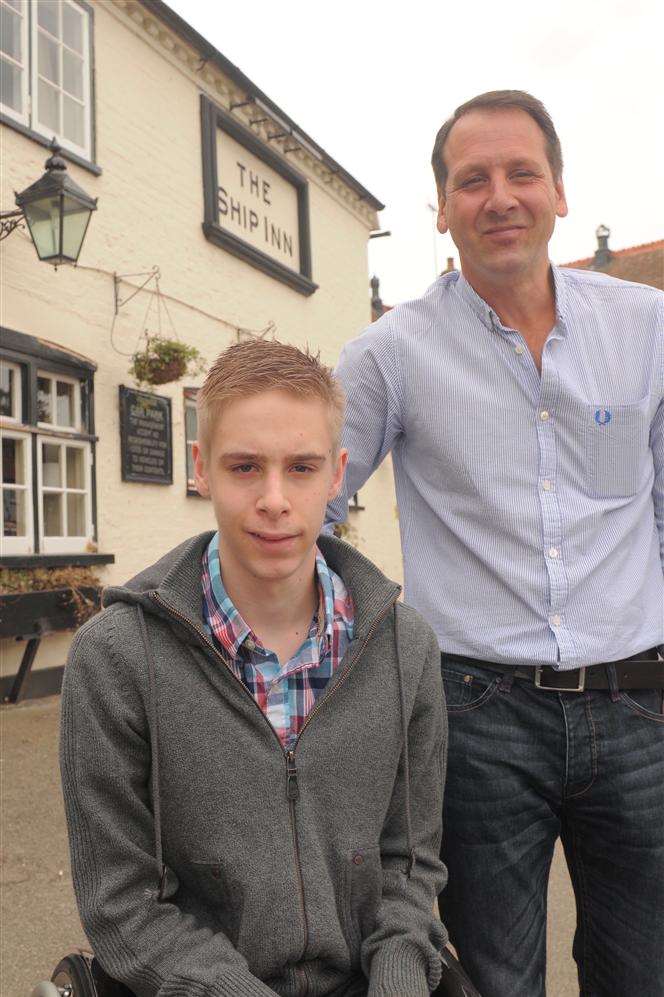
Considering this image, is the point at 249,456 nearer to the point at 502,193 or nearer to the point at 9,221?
the point at 502,193

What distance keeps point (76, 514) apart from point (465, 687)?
6.07 meters

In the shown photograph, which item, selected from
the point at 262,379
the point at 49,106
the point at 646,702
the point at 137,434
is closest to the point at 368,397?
the point at 262,379

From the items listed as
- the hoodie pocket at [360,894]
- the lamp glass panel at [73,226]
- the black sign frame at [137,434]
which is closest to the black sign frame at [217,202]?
the black sign frame at [137,434]

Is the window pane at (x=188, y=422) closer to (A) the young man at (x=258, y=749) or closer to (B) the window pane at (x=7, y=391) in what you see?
(B) the window pane at (x=7, y=391)

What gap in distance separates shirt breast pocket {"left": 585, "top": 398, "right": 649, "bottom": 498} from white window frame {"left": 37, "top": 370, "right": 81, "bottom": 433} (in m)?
5.80

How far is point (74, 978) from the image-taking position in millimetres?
1445

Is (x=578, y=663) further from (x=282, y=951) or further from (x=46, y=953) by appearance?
(x=46, y=953)

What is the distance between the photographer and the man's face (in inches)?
71.6

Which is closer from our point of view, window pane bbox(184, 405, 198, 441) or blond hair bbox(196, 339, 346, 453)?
blond hair bbox(196, 339, 346, 453)

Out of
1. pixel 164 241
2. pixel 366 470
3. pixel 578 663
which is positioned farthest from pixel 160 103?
pixel 578 663

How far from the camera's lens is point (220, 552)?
1.76m

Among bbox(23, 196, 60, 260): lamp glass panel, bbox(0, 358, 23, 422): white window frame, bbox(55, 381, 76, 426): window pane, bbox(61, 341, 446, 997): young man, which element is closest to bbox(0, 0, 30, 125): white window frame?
bbox(23, 196, 60, 260): lamp glass panel

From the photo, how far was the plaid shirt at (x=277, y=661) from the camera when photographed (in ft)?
5.40

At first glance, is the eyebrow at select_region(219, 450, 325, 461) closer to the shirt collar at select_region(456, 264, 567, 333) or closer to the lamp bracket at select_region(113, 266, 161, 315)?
the shirt collar at select_region(456, 264, 567, 333)
